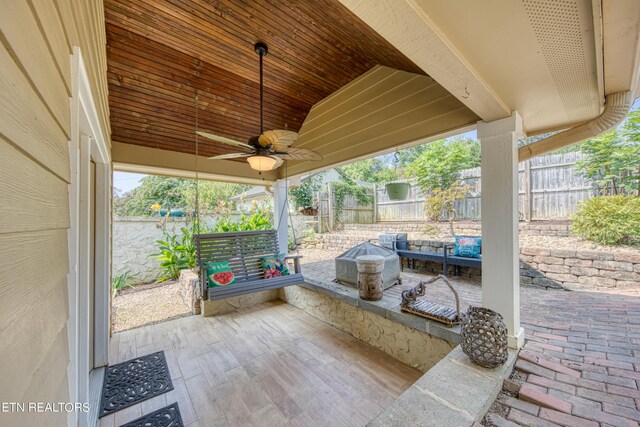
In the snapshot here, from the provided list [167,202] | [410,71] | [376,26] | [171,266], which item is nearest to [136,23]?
[376,26]

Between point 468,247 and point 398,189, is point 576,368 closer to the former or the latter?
point 398,189

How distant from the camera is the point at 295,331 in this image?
345 centimetres

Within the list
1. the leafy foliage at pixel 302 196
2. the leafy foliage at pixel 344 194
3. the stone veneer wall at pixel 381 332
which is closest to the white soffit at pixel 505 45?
the stone veneer wall at pixel 381 332

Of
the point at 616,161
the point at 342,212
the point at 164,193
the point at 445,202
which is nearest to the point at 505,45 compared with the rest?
the point at 616,161

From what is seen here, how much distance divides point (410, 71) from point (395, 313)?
2.72 metres

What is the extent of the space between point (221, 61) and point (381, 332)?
147 inches

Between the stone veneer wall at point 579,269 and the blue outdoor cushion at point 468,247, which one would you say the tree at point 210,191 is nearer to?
the blue outdoor cushion at point 468,247

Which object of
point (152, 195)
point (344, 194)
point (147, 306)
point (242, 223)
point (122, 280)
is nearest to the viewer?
point (147, 306)

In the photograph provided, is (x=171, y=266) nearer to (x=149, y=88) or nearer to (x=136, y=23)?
(x=149, y=88)

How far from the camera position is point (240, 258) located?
3.63 metres

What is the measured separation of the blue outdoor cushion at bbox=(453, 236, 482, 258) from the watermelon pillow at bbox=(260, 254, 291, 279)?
3.13 metres

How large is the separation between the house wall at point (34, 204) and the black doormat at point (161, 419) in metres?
1.64

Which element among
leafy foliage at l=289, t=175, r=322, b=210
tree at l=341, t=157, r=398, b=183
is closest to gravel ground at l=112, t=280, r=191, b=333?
leafy foliage at l=289, t=175, r=322, b=210

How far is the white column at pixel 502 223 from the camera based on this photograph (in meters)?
2.11
